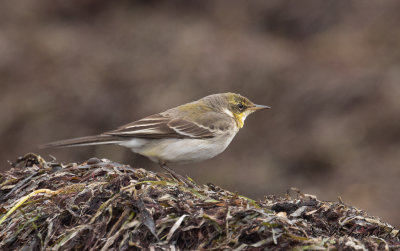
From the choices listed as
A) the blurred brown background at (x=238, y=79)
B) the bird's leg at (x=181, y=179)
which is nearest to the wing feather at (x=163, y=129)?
the bird's leg at (x=181, y=179)

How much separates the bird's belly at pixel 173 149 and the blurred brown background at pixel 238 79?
499 centimetres

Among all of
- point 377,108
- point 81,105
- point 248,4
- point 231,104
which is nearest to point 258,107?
point 231,104

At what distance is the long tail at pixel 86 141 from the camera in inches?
302

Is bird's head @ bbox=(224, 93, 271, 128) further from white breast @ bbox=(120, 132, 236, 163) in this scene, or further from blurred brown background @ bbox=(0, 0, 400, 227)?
blurred brown background @ bbox=(0, 0, 400, 227)

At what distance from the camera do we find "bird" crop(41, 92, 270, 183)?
26.5 feet

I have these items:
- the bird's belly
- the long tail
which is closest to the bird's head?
the bird's belly

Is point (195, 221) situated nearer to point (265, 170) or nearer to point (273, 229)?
point (273, 229)

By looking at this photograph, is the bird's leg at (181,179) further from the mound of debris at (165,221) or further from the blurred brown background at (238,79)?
the blurred brown background at (238,79)

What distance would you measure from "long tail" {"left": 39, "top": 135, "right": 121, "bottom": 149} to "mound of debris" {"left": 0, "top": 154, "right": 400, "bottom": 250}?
195cm

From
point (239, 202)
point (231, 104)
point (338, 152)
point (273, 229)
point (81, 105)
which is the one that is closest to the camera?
point (273, 229)

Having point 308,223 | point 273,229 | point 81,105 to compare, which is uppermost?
point 81,105

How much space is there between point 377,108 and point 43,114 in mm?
7649

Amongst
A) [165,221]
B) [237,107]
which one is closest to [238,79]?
[237,107]

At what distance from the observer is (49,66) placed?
16.2 meters
